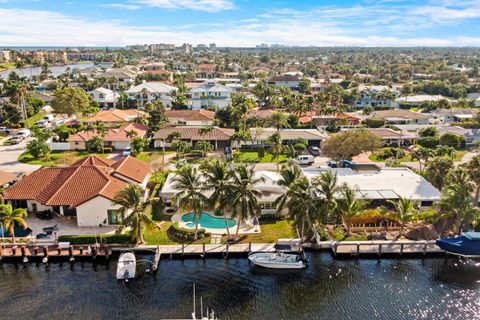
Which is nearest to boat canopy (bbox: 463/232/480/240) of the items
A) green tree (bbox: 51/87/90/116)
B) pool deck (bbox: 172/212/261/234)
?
pool deck (bbox: 172/212/261/234)

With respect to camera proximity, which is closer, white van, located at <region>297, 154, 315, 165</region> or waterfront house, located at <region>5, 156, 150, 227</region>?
waterfront house, located at <region>5, 156, 150, 227</region>

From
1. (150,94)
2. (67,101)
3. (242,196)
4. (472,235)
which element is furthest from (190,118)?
(472,235)

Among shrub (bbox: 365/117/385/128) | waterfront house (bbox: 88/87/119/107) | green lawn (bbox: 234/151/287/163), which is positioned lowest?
green lawn (bbox: 234/151/287/163)

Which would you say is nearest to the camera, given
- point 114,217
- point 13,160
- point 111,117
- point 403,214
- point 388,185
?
point 403,214

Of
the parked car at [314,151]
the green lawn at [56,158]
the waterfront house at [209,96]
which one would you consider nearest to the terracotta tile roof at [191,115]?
the waterfront house at [209,96]

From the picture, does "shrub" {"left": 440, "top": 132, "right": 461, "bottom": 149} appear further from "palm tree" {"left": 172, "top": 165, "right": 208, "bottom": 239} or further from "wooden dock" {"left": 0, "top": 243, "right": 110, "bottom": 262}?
"wooden dock" {"left": 0, "top": 243, "right": 110, "bottom": 262}

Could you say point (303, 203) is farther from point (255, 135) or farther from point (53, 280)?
point (255, 135)

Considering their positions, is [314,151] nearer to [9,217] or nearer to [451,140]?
[451,140]
